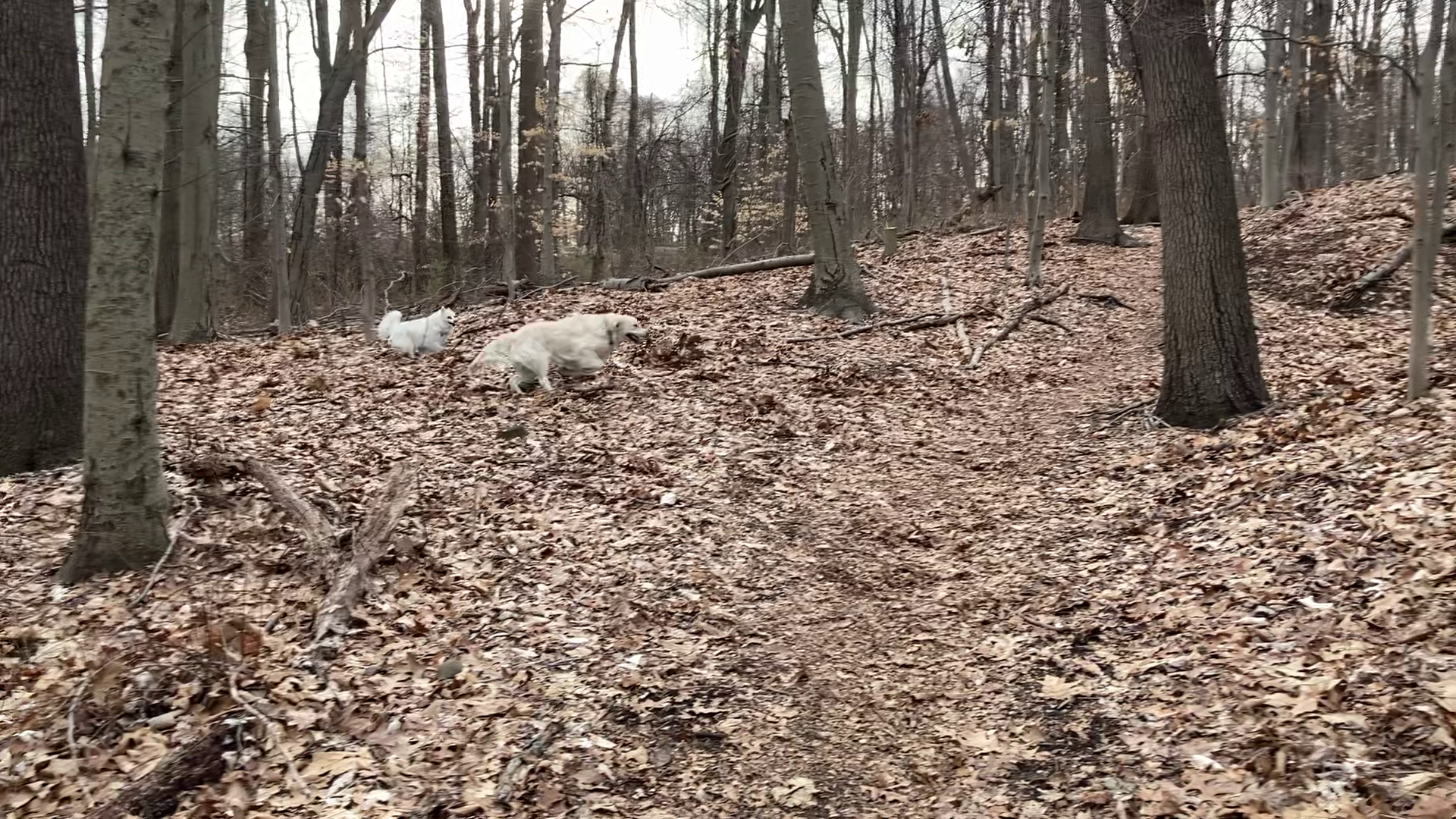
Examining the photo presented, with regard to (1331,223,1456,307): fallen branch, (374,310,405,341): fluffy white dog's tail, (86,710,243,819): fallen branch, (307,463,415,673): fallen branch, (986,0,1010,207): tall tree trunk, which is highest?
(986,0,1010,207): tall tree trunk

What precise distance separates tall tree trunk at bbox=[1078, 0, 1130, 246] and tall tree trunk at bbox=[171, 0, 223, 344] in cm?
1385

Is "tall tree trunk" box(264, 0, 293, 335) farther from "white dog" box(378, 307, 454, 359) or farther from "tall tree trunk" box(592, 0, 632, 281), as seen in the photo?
"tall tree trunk" box(592, 0, 632, 281)

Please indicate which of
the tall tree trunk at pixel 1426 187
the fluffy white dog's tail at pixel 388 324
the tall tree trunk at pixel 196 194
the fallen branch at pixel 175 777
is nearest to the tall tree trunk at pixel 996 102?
the tall tree trunk at pixel 1426 187

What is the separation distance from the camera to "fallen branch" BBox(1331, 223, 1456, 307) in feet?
33.3

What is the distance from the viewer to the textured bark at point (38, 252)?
19.9 feet

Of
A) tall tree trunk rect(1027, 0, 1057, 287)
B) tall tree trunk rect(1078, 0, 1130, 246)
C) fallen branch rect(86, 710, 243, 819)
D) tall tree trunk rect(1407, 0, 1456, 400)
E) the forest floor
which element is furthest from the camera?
tall tree trunk rect(1078, 0, 1130, 246)

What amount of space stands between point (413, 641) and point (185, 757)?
1.24 metres

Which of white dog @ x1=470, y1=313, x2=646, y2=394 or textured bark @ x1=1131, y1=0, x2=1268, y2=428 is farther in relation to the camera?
white dog @ x1=470, y1=313, x2=646, y2=394

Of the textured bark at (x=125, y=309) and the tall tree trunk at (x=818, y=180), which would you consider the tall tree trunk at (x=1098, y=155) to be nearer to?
the tall tree trunk at (x=818, y=180)

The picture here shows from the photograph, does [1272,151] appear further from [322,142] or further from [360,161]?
[360,161]

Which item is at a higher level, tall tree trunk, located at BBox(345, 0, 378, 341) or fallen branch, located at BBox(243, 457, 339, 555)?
tall tree trunk, located at BBox(345, 0, 378, 341)

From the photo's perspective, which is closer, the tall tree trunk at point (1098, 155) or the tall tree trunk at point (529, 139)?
the tall tree trunk at point (1098, 155)

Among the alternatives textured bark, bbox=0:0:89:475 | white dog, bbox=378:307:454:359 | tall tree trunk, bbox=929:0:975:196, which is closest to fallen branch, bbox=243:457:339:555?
textured bark, bbox=0:0:89:475

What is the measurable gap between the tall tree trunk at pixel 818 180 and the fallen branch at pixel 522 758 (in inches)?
321
